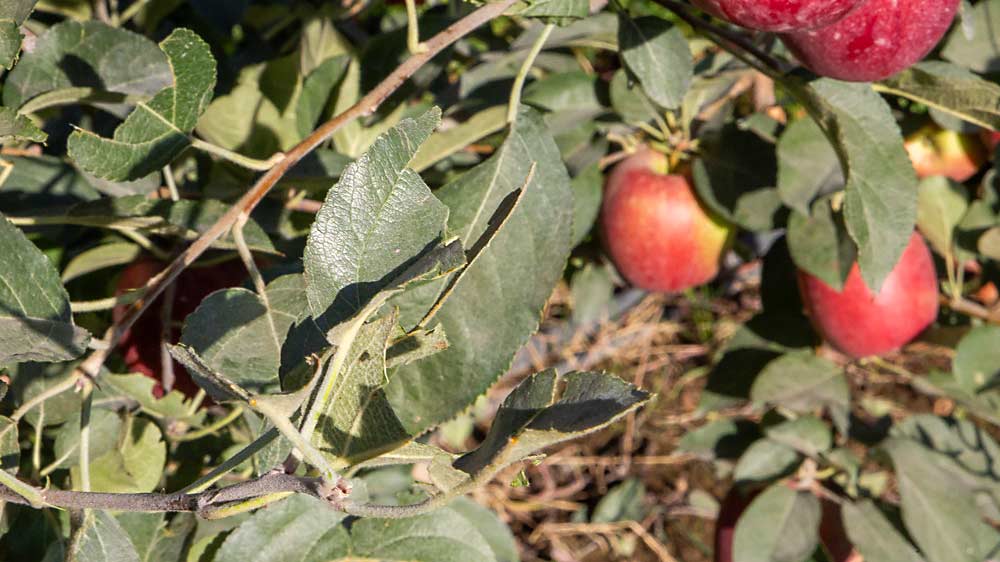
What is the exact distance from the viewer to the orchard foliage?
46 centimetres

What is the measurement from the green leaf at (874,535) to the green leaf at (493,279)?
2.01ft

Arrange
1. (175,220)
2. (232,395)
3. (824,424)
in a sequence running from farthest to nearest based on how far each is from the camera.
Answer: (824,424) → (175,220) → (232,395)

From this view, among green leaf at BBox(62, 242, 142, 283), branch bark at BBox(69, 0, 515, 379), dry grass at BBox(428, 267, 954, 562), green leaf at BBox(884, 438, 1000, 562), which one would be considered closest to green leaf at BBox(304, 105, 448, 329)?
branch bark at BBox(69, 0, 515, 379)

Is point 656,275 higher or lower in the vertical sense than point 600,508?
higher

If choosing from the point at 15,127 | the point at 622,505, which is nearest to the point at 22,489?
the point at 15,127

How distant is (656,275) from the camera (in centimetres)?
121

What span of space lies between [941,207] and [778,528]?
408 millimetres

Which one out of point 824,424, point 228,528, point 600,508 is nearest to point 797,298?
point 824,424

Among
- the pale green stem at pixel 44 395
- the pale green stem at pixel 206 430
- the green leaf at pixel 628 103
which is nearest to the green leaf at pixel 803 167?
the green leaf at pixel 628 103

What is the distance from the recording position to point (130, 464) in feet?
2.21

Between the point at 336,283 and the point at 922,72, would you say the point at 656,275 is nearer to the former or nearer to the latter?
the point at 922,72

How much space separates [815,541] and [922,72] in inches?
23.8

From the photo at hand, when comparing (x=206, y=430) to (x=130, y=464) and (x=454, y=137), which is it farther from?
(x=454, y=137)

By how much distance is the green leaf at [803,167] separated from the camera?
3.09 feet
